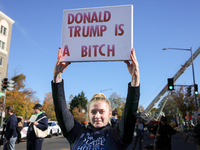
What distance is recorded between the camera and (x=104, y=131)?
2033mm

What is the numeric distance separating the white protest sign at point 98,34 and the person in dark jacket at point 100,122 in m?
0.23

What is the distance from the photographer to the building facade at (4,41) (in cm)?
3759

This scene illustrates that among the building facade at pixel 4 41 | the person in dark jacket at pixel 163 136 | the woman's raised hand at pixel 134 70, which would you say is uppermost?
the building facade at pixel 4 41

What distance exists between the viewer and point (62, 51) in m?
2.48

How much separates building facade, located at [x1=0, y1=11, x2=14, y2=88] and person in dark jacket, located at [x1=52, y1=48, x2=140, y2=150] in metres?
38.5

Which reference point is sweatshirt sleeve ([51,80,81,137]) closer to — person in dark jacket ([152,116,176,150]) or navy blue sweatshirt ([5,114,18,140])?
navy blue sweatshirt ([5,114,18,140])

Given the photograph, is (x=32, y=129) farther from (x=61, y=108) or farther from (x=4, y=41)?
(x=4, y=41)

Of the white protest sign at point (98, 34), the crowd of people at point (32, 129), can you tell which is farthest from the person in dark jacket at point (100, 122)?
the crowd of people at point (32, 129)

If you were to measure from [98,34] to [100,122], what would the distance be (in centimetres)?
97

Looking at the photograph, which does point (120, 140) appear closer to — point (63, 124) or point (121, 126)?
point (121, 126)

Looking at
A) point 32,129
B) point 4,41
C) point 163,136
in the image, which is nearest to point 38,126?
point 32,129

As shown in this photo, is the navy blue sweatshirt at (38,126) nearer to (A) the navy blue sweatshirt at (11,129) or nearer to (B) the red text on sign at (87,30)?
(A) the navy blue sweatshirt at (11,129)

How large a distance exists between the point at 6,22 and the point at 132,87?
41439mm

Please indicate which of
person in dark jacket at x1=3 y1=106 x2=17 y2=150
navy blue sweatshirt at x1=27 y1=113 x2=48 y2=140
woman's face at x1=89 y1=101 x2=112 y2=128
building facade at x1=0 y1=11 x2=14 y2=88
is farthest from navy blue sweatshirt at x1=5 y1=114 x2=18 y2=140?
building facade at x1=0 y1=11 x2=14 y2=88
